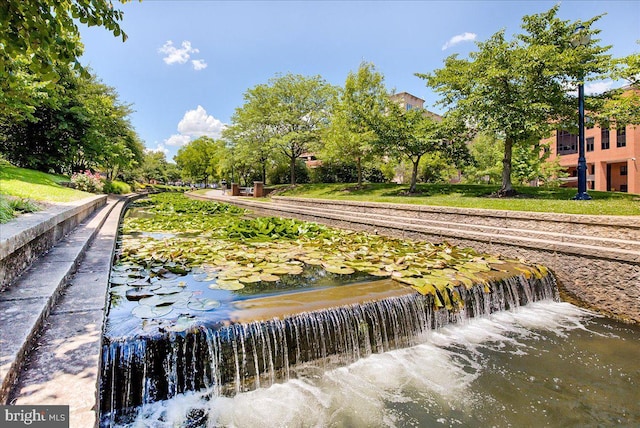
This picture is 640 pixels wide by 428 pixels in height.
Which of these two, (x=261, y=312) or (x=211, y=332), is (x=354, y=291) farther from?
(x=211, y=332)

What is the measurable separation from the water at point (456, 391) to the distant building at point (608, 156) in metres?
28.9

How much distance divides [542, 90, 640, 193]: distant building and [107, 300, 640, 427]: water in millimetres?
28915

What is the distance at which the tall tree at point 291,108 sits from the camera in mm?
24406

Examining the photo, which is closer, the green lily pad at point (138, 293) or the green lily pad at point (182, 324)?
the green lily pad at point (182, 324)

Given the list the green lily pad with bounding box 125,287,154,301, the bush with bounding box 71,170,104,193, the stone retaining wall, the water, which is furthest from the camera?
the bush with bounding box 71,170,104,193

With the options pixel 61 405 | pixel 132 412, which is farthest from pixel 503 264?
pixel 61 405

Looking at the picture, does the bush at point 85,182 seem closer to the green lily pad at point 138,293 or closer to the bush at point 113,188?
the bush at point 113,188

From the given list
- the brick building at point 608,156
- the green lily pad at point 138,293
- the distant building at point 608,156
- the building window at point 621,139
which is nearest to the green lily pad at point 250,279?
the green lily pad at point 138,293

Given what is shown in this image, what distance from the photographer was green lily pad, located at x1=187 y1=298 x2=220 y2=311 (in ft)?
12.1

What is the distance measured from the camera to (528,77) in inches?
443

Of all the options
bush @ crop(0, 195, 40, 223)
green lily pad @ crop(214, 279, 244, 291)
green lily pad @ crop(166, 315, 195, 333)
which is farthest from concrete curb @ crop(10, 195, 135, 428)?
bush @ crop(0, 195, 40, 223)

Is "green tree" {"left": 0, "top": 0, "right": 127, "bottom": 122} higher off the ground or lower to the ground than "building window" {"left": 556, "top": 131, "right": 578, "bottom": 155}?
lower

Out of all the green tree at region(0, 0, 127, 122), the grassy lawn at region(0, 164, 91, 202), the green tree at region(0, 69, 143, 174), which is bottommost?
the grassy lawn at region(0, 164, 91, 202)

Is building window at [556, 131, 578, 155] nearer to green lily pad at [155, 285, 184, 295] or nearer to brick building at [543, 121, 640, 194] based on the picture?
brick building at [543, 121, 640, 194]
